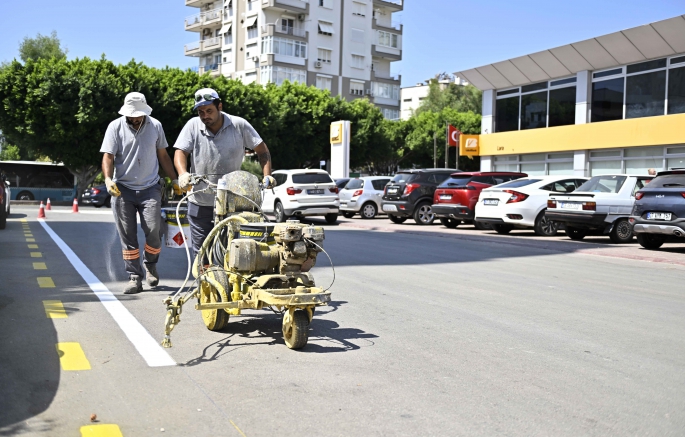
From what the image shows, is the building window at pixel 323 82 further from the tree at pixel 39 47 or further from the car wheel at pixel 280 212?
the car wheel at pixel 280 212

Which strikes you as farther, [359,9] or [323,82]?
[359,9]

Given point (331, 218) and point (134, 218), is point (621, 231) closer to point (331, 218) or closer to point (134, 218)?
point (331, 218)

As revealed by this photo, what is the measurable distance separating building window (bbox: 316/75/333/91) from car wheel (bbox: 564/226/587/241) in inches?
2364

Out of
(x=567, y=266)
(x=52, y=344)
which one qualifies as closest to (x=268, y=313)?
(x=52, y=344)

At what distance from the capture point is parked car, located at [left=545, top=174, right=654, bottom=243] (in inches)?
669

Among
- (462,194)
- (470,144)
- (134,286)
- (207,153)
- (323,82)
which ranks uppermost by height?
(323,82)

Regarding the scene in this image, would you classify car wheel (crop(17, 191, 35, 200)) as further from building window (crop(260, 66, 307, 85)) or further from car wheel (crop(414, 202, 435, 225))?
car wheel (crop(414, 202, 435, 225))

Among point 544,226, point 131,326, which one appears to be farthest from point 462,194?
point 131,326

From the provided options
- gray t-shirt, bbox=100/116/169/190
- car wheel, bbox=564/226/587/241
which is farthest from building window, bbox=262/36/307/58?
gray t-shirt, bbox=100/116/169/190

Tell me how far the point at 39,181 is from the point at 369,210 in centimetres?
2874

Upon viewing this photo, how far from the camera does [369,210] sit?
29.0 meters

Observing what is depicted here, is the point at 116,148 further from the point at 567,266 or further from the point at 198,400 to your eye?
the point at 567,266

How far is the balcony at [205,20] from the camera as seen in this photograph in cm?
7931

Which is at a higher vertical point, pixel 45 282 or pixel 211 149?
pixel 211 149
